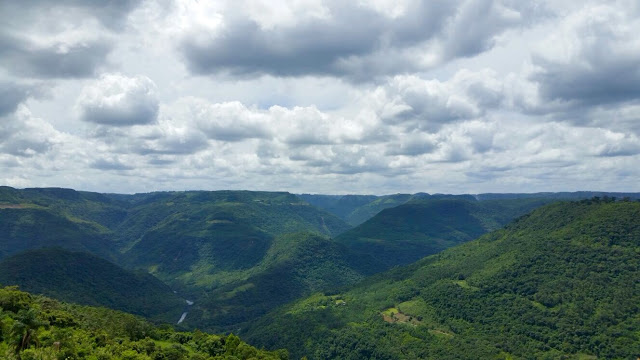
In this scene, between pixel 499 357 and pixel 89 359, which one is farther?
pixel 499 357

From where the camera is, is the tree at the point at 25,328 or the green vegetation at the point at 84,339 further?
the tree at the point at 25,328

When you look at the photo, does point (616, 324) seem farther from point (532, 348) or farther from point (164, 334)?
point (164, 334)

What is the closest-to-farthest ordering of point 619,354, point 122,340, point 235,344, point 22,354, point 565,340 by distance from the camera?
point 22,354 < point 122,340 < point 235,344 < point 619,354 < point 565,340

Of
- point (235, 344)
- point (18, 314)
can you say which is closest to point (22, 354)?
point (18, 314)

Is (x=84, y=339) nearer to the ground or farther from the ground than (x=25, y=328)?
nearer to the ground

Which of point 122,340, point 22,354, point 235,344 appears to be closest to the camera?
point 22,354

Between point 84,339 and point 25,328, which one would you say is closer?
point 25,328

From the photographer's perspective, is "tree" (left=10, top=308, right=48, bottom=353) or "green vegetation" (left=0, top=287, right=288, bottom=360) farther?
"tree" (left=10, top=308, right=48, bottom=353)

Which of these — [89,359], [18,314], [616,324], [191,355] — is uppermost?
[18,314]
